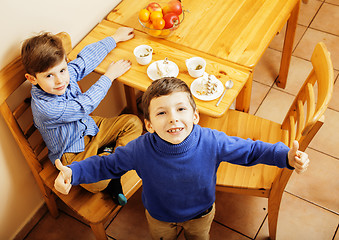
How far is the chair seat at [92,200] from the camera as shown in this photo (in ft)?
5.18

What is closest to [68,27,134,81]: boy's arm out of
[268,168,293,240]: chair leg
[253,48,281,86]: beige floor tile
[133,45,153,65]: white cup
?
[133,45,153,65]: white cup

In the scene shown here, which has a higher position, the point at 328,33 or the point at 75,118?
the point at 75,118

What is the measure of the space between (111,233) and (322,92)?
1.26 metres

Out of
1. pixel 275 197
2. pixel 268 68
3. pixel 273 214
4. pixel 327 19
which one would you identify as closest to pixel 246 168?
pixel 275 197

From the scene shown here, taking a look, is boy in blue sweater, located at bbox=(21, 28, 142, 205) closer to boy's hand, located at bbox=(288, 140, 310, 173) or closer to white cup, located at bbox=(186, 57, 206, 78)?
white cup, located at bbox=(186, 57, 206, 78)

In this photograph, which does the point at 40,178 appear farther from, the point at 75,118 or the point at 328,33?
the point at 328,33

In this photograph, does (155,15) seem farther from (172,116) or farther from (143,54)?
(172,116)

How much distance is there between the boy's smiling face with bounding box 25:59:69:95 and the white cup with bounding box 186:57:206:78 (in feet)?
1.71

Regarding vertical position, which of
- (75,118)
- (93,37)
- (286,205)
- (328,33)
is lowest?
(286,205)

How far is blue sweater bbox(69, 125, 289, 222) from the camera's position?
128 centimetres

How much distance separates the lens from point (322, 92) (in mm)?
1467

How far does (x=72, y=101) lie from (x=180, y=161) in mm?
→ 566

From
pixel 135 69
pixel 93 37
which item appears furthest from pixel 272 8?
pixel 93 37

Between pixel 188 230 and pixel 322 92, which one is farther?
pixel 188 230
